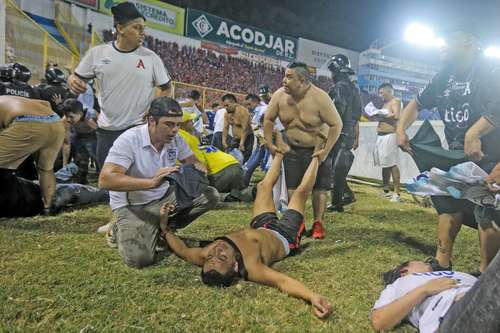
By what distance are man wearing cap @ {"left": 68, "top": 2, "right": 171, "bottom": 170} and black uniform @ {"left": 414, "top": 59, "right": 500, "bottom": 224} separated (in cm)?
238

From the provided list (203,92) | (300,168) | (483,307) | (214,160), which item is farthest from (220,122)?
(483,307)

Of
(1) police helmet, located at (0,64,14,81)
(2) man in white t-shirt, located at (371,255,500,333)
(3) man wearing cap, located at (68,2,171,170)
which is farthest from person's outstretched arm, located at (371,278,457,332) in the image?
(1) police helmet, located at (0,64,14,81)

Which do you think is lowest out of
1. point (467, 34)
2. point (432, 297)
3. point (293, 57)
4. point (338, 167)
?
point (432, 297)

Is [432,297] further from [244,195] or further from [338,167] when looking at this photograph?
[244,195]

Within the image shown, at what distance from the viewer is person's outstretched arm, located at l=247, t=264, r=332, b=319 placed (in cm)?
223

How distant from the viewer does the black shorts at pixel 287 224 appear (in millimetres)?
3295

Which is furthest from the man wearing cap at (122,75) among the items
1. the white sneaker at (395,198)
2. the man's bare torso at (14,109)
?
the white sneaker at (395,198)

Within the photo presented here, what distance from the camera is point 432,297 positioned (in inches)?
80.7

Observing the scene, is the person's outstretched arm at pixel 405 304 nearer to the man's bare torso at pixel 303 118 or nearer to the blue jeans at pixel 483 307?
the blue jeans at pixel 483 307

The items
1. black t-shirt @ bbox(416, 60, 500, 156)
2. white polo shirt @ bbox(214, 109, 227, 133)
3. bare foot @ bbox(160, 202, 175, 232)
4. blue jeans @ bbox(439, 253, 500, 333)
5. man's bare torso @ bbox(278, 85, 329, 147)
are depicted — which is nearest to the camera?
Answer: blue jeans @ bbox(439, 253, 500, 333)

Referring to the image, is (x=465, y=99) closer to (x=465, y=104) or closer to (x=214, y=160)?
(x=465, y=104)

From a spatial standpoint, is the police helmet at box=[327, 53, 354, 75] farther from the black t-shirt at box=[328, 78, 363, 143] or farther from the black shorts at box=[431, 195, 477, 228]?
the black shorts at box=[431, 195, 477, 228]

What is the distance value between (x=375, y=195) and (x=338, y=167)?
211 centimetres

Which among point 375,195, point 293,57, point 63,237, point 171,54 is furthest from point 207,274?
point 293,57
